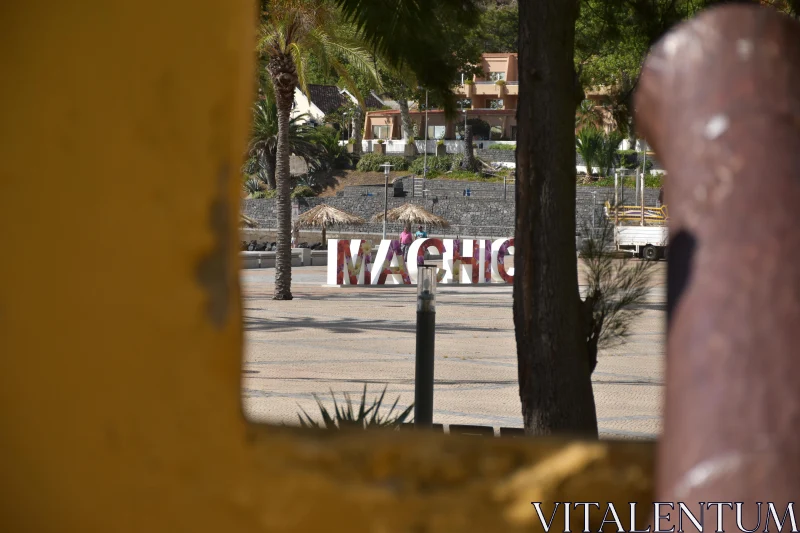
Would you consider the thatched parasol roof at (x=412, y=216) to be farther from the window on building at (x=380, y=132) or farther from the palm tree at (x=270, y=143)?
the window on building at (x=380, y=132)

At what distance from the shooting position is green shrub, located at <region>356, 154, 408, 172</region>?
222 feet

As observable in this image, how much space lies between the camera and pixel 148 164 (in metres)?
1.01

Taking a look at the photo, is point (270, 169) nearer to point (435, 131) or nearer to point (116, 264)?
point (435, 131)

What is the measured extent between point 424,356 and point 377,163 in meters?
61.8

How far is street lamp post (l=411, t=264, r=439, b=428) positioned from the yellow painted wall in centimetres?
501

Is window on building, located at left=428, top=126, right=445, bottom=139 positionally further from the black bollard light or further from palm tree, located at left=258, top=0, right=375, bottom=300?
the black bollard light

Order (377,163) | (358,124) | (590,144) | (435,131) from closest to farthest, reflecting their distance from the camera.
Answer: (590,144), (377,163), (435,131), (358,124)

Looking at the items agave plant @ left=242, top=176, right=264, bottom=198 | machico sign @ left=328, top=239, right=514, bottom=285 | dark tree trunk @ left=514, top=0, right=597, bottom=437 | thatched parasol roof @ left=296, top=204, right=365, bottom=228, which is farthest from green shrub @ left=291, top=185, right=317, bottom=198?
dark tree trunk @ left=514, top=0, right=597, bottom=437

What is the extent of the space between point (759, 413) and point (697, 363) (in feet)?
0.21

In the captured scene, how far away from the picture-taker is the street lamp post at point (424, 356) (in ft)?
20.5

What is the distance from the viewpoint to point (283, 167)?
19.9m

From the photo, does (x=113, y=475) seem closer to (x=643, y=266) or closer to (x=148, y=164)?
(x=148, y=164)

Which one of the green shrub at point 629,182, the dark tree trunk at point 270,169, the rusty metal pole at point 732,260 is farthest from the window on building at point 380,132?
the rusty metal pole at point 732,260

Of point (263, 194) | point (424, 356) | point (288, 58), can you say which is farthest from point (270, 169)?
point (424, 356)
